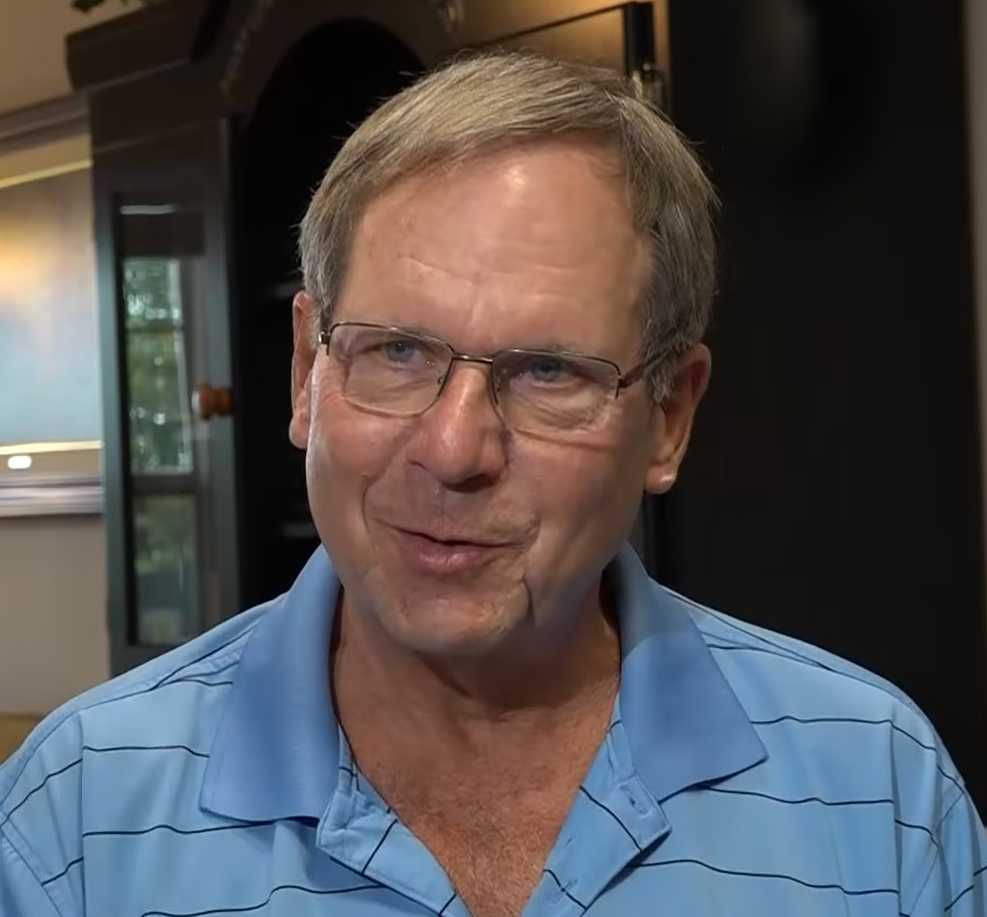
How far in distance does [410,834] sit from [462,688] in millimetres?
110

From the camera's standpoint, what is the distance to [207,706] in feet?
3.53

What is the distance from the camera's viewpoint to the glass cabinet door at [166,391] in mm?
2002

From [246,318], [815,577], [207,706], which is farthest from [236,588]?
[207,706]

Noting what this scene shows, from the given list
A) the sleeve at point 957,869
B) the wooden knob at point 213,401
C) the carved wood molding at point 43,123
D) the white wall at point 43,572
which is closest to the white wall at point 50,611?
the white wall at point 43,572

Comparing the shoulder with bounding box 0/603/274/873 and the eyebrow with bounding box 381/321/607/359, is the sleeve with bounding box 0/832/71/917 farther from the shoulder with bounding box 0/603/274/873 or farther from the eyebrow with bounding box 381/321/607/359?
the eyebrow with bounding box 381/321/607/359

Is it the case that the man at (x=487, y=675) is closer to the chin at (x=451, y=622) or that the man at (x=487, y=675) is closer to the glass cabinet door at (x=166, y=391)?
the chin at (x=451, y=622)

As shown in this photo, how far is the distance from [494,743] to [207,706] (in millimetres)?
198

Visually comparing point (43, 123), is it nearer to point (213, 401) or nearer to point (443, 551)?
point (213, 401)

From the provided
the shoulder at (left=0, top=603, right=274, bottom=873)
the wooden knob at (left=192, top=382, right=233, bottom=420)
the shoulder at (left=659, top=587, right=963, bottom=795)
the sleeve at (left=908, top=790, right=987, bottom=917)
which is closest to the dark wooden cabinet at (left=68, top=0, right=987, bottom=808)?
the wooden knob at (left=192, top=382, right=233, bottom=420)

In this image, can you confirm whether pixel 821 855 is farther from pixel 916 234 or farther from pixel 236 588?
pixel 236 588

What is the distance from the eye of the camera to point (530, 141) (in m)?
1.01

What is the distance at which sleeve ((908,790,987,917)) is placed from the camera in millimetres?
1058

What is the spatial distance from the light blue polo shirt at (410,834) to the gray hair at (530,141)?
23 cm

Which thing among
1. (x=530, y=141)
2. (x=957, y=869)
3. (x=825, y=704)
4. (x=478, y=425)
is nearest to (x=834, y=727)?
(x=825, y=704)
